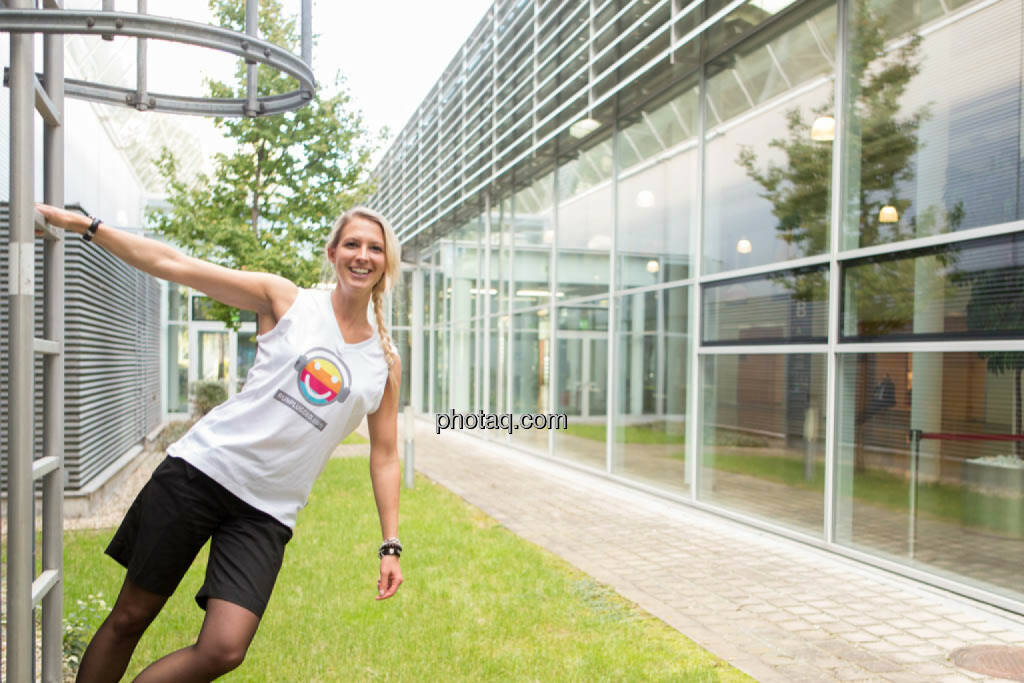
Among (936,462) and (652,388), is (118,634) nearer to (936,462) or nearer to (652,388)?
(936,462)

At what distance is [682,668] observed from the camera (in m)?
4.46

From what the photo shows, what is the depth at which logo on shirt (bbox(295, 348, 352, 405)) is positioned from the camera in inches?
107

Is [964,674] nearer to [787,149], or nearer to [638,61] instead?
[787,149]

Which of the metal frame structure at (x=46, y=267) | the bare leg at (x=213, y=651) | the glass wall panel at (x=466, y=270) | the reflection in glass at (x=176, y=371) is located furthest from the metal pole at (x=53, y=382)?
the reflection in glass at (x=176, y=371)

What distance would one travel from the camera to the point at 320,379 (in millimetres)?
2744

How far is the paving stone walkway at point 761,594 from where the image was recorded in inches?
186

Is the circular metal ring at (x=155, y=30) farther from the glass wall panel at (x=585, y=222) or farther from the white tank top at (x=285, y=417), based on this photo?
the glass wall panel at (x=585, y=222)

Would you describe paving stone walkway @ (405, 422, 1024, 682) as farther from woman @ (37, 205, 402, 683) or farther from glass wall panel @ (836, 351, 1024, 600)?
woman @ (37, 205, 402, 683)

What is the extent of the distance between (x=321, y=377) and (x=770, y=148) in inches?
262

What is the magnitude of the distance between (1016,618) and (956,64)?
3.80 meters

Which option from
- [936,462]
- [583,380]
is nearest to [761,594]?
[936,462]

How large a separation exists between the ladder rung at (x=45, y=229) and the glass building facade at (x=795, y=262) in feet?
18.0

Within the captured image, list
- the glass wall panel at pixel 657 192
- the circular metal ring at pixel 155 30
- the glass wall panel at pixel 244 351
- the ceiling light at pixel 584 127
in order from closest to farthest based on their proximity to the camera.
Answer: the circular metal ring at pixel 155 30 < the glass wall panel at pixel 657 192 < the ceiling light at pixel 584 127 < the glass wall panel at pixel 244 351

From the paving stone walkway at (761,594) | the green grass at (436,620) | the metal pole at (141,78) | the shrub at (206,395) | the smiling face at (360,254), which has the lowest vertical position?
the paving stone walkway at (761,594)
